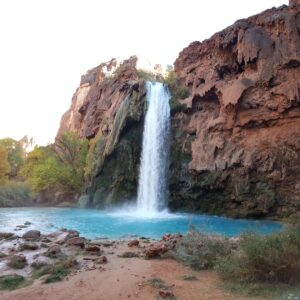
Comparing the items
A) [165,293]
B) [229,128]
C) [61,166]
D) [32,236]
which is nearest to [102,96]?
[61,166]

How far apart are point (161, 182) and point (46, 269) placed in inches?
890

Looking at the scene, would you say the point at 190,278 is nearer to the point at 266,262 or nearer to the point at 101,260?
the point at 266,262

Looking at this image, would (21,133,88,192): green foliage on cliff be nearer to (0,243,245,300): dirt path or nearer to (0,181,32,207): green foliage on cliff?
(0,181,32,207): green foliage on cliff

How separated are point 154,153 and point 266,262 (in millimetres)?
24473

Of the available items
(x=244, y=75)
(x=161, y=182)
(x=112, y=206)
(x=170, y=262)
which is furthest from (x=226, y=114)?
(x=170, y=262)

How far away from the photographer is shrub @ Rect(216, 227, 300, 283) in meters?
7.34

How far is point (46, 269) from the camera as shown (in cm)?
855

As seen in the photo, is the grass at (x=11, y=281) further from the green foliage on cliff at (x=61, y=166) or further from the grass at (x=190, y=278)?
the green foliage on cliff at (x=61, y=166)

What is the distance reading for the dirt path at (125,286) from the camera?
6949mm

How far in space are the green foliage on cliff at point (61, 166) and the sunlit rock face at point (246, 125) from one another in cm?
1465

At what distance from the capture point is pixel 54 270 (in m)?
8.47

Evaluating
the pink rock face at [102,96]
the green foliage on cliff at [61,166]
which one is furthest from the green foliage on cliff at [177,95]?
the green foliage on cliff at [61,166]

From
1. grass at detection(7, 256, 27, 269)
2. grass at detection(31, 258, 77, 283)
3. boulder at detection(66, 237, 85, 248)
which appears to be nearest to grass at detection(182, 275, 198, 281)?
grass at detection(31, 258, 77, 283)

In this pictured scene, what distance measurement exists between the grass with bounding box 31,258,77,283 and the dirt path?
0.22 metres
